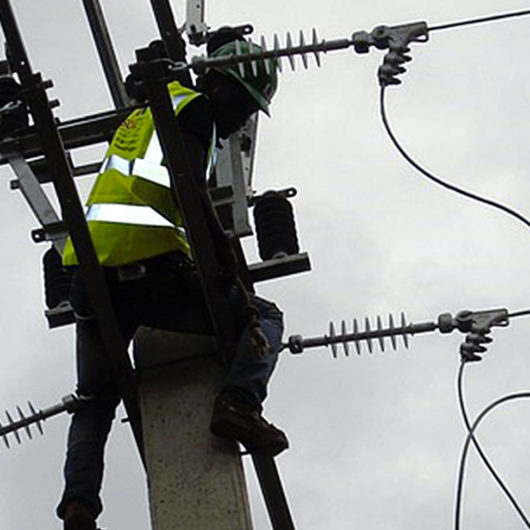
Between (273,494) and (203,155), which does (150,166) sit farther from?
(273,494)

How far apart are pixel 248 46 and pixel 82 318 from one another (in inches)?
41.7

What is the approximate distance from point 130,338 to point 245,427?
0.59 meters

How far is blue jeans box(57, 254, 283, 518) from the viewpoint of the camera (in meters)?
4.94

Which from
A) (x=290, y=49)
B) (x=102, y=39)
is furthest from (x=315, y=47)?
(x=102, y=39)

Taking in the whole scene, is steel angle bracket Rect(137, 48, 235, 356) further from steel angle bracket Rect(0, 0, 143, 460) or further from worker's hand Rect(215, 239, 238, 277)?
steel angle bracket Rect(0, 0, 143, 460)

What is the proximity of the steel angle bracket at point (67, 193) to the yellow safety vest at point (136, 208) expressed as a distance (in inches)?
4.5

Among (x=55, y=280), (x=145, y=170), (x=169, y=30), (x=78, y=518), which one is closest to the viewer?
(x=78, y=518)

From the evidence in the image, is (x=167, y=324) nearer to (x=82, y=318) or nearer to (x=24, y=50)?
(x=82, y=318)

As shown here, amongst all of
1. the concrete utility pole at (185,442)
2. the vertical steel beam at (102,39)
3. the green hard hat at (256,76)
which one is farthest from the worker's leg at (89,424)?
the vertical steel beam at (102,39)

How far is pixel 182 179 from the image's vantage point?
15.5 feet

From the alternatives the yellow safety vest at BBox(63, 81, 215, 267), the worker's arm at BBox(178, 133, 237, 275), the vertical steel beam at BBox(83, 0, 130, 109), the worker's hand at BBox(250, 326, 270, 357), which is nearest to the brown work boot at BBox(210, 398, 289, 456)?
the worker's hand at BBox(250, 326, 270, 357)

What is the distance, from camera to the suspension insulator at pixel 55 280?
550cm

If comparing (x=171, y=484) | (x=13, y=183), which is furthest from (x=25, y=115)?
(x=171, y=484)

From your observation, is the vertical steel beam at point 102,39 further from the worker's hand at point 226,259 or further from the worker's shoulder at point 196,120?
the worker's hand at point 226,259
